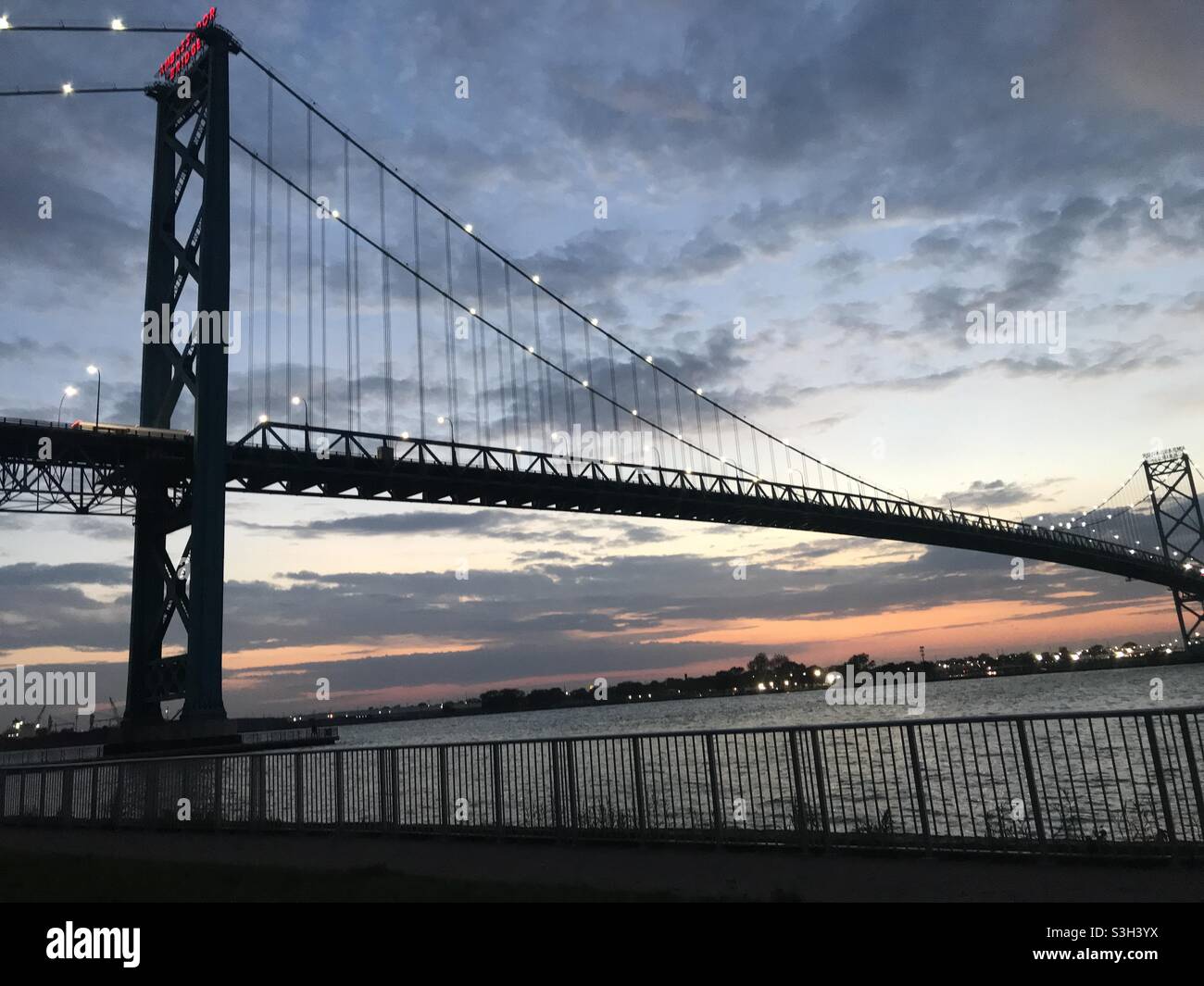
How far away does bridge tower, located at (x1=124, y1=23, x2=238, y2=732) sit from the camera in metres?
35.4

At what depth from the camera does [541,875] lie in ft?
28.3

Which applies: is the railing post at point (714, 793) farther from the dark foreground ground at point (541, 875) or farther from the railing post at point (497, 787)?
the railing post at point (497, 787)

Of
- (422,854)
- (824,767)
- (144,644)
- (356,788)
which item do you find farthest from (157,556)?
(824,767)

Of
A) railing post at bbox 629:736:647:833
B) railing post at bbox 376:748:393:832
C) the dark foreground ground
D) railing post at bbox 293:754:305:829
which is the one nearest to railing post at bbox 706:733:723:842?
the dark foreground ground

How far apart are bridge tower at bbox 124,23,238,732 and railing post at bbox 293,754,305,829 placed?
2396 centimetres

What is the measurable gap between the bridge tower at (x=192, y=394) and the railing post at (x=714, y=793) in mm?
29434

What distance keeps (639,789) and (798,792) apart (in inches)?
68.5

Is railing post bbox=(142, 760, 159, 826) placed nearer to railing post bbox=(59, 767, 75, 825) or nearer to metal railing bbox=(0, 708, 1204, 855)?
metal railing bbox=(0, 708, 1204, 855)

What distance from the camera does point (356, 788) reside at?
1236 centimetres

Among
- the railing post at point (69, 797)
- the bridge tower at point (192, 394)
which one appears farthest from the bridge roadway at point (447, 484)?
the railing post at point (69, 797)

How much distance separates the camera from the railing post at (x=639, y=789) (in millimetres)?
9891

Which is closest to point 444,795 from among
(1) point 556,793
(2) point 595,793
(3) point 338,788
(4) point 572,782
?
(1) point 556,793
